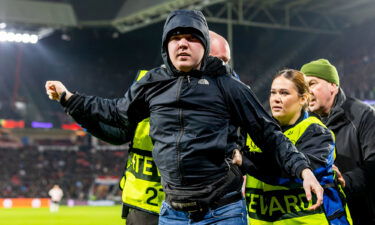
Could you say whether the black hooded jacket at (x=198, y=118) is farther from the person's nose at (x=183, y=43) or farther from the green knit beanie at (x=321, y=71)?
the green knit beanie at (x=321, y=71)

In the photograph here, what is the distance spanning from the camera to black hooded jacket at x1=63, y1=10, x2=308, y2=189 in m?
2.95

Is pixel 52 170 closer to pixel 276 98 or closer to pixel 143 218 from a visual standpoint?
pixel 143 218

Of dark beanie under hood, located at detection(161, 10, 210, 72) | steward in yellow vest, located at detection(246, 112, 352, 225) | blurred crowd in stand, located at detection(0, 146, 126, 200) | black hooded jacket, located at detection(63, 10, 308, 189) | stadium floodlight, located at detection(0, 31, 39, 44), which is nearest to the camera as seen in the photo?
black hooded jacket, located at detection(63, 10, 308, 189)

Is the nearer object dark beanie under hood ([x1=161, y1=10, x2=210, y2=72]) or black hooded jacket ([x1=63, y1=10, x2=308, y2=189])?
black hooded jacket ([x1=63, y1=10, x2=308, y2=189])

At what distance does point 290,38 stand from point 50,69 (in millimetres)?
16810

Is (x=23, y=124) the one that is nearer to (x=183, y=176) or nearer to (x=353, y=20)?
(x=353, y=20)

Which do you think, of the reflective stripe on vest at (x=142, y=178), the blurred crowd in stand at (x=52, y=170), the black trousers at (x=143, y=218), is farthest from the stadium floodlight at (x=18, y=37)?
the black trousers at (x=143, y=218)

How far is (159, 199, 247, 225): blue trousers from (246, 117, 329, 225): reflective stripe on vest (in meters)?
0.62

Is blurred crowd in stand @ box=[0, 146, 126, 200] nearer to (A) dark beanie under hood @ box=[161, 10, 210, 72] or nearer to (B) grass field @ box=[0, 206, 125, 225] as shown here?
(B) grass field @ box=[0, 206, 125, 225]

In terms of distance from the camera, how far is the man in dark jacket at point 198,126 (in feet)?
9.69

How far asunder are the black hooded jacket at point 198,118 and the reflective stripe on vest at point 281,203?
0.66 m

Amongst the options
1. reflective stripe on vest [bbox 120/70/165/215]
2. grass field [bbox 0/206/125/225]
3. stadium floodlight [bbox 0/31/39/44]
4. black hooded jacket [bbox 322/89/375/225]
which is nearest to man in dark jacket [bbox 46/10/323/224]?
reflective stripe on vest [bbox 120/70/165/215]

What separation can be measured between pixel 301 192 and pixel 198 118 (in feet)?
3.46

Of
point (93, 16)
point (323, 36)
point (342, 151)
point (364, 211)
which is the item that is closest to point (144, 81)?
point (342, 151)
